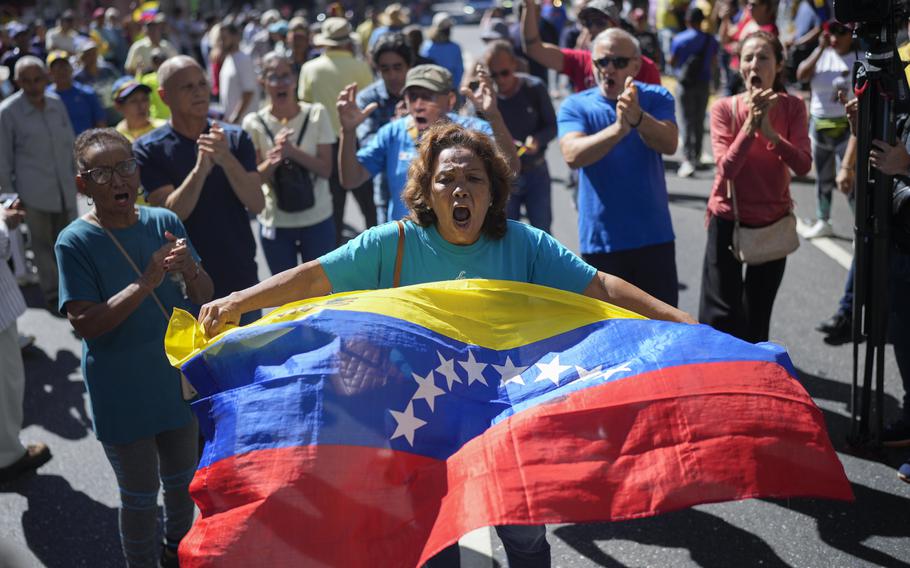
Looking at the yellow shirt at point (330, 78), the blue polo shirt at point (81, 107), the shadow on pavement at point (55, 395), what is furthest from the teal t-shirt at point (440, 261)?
the blue polo shirt at point (81, 107)

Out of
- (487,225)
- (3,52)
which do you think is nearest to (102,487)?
(487,225)

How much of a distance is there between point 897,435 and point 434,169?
303 cm

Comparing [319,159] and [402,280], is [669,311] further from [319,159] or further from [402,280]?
[319,159]

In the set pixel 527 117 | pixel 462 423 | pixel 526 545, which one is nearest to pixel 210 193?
pixel 462 423

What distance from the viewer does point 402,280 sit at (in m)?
3.80

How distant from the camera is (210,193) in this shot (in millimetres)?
5418

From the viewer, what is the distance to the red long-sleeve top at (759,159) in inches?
217

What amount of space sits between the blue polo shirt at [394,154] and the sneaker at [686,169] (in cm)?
693

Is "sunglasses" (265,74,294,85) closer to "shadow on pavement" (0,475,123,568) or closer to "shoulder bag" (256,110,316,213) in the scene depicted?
"shoulder bag" (256,110,316,213)

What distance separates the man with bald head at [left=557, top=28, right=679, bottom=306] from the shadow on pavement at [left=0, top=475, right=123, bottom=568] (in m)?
2.89

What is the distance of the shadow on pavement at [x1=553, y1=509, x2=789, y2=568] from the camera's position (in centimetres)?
443

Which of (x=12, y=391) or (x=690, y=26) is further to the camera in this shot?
(x=690, y=26)

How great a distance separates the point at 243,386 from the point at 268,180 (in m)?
3.24

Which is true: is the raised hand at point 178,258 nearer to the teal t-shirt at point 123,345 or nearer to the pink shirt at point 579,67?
the teal t-shirt at point 123,345
